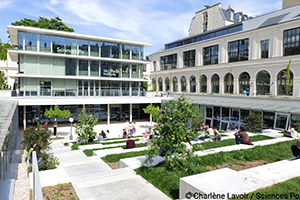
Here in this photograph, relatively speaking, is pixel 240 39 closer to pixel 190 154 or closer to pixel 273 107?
pixel 273 107

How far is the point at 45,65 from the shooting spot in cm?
2825

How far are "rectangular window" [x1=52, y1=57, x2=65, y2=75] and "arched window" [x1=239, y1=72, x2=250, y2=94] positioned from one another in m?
28.2

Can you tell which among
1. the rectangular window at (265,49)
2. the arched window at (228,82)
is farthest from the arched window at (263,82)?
the arched window at (228,82)

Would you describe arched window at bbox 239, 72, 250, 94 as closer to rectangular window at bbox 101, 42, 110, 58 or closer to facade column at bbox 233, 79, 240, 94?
facade column at bbox 233, 79, 240, 94

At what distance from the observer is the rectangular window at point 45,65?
91.9 ft

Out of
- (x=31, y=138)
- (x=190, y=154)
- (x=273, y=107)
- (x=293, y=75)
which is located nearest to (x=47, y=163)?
(x=31, y=138)

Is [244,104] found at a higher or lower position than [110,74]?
lower

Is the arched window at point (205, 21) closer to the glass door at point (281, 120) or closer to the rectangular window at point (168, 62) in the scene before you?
the rectangular window at point (168, 62)

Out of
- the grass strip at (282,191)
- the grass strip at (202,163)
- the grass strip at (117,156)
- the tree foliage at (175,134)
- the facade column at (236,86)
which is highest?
the facade column at (236,86)

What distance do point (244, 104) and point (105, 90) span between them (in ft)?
61.5

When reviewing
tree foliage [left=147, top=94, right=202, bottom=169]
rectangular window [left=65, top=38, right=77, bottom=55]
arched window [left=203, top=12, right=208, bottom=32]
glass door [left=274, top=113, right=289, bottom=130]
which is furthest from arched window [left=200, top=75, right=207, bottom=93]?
tree foliage [left=147, top=94, right=202, bottom=169]

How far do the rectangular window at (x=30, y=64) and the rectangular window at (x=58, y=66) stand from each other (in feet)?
7.42

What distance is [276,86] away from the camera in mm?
30406

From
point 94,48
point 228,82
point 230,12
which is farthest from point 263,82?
point 230,12
